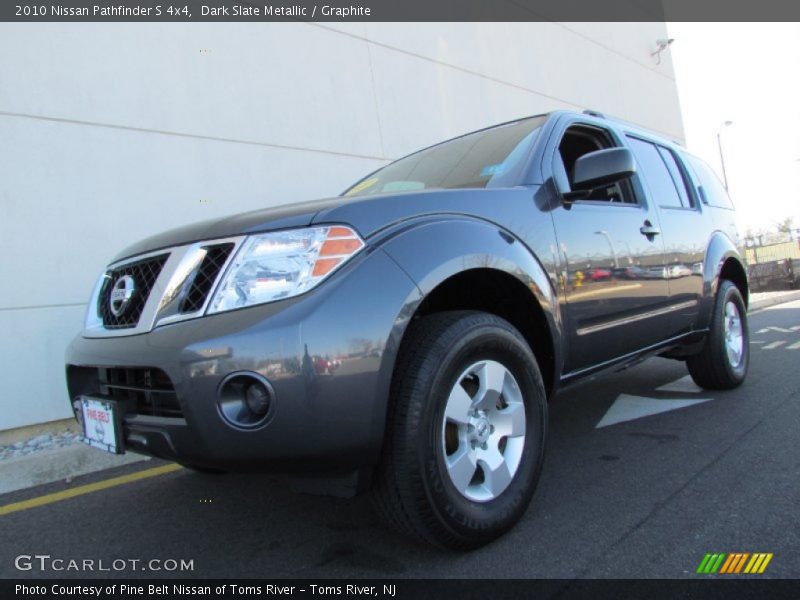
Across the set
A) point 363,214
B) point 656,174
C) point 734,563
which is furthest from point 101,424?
point 656,174

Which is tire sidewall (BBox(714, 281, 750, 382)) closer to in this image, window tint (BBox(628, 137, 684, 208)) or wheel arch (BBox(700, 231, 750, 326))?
wheel arch (BBox(700, 231, 750, 326))

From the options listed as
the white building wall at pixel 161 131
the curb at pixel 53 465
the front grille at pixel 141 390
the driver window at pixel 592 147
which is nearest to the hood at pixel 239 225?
the front grille at pixel 141 390

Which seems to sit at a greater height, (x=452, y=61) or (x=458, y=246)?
(x=452, y=61)

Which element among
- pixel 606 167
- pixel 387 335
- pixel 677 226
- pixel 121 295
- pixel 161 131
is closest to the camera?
pixel 387 335

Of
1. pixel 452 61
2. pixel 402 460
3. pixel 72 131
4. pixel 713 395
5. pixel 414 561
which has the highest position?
pixel 452 61

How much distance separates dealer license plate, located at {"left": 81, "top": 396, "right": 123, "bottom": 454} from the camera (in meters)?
1.93

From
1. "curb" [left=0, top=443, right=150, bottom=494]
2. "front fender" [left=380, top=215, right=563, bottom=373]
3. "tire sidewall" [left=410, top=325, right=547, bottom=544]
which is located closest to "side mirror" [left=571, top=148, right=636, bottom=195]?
"front fender" [left=380, top=215, right=563, bottom=373]

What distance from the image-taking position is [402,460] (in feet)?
5.85

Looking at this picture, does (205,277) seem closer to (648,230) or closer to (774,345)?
(648,230)

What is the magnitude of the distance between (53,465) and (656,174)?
417 centimetres

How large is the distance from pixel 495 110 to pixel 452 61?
3.74 feet

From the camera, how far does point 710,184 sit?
4.38 metres
